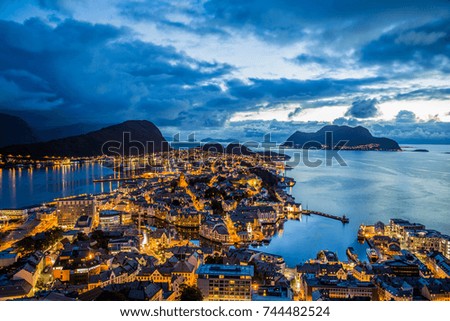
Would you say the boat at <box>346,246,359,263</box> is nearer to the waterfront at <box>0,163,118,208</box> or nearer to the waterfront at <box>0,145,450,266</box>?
the waterfront at <box>0,145,450,266</box>

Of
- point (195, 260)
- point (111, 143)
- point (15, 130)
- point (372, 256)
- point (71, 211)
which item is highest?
point (15, 130)

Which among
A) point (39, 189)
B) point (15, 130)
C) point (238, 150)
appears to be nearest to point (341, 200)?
point (39, 189)

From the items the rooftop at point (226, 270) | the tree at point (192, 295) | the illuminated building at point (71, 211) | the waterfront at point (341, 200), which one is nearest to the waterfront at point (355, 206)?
the waterfront at point (341, 200)

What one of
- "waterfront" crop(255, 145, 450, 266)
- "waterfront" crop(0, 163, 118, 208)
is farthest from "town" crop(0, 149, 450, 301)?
"waterfront" crop(0, 163, 118, 208)

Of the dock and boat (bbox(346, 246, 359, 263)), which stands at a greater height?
the dock

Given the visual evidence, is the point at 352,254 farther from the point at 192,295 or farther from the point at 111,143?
the point at 111,143

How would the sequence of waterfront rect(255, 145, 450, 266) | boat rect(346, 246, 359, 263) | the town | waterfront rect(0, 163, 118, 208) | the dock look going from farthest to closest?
waterfront rect(0, 163, 118, 208) < the dock < waterfront rect(255, 145, 450, 266) < boat rect(346, 246, 359, 263) < the town
